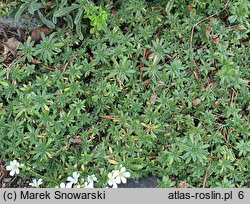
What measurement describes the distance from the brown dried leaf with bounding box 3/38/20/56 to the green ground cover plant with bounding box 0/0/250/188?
68 millimetres

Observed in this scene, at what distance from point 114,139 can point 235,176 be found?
3.18 ft

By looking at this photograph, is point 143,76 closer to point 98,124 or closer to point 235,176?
point 98,124

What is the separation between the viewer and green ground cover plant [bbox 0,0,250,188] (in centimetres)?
368

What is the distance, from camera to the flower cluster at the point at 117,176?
3.56 metres

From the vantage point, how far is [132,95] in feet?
12.5

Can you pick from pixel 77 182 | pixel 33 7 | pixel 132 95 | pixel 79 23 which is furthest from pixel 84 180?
pixel 33 7

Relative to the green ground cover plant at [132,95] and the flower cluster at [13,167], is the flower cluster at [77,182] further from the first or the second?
the flower cluster at [13,167]

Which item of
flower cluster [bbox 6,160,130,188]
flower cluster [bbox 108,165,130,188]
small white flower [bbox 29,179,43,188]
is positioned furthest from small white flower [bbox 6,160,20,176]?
flower cluster [bbox 108,165,130,188]

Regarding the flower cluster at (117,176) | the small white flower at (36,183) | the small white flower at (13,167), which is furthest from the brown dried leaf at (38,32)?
the flower cluster at (117,176)

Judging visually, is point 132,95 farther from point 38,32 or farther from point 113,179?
point 38,32

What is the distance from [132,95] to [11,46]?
113 cm

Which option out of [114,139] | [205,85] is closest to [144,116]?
[114,139]

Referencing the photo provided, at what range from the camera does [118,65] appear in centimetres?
377

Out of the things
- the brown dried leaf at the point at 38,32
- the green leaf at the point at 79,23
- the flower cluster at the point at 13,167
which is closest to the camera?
the flower cluster at the point at 13,167
